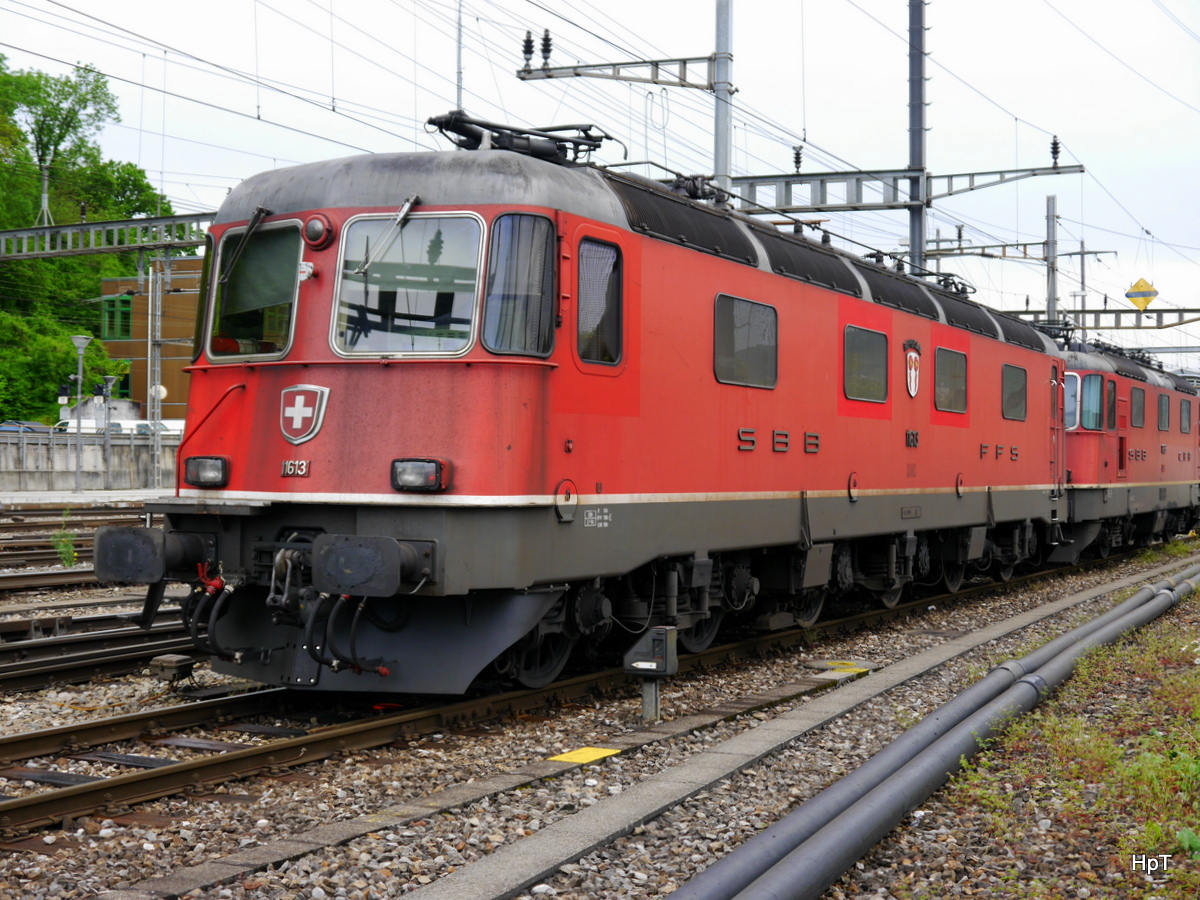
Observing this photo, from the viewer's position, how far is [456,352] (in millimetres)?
7520

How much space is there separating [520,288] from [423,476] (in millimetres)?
1307

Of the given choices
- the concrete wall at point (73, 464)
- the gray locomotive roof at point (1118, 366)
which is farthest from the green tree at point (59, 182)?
the gray locomotive roof at point (1118, 366)

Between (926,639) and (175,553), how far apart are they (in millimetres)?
7586

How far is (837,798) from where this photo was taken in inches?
217

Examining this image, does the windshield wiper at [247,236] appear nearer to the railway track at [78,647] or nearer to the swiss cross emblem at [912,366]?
the railway track at [78,647]

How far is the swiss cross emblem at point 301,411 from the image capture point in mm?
7691

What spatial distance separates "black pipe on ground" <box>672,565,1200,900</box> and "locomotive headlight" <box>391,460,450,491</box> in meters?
2.83

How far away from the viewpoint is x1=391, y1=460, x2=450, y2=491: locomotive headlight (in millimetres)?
7348

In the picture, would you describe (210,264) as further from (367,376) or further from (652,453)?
(652,453)

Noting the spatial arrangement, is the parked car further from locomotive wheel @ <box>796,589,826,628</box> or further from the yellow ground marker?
the yellow ground marker

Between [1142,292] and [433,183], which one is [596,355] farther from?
[1142,292]

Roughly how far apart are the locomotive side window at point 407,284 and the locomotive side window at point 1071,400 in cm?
1461

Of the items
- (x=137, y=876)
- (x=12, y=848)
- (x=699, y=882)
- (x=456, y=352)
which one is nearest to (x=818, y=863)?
(x=699, y=882)

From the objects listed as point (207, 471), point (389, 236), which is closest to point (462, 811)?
point (207, 471)
